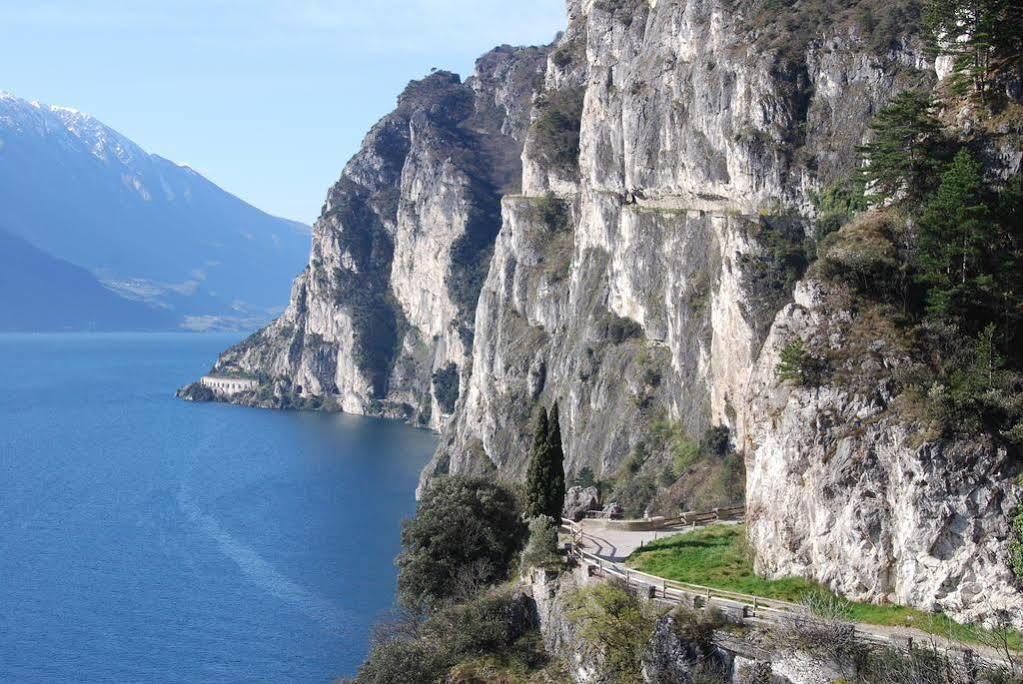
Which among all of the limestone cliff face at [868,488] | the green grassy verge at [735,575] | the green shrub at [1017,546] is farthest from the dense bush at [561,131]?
the green shrub at [1017,546]

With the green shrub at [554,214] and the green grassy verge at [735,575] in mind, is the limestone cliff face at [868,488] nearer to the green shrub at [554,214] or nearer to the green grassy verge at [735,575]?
the green grassy verge at [735,575]

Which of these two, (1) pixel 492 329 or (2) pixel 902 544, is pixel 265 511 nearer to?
(1) pixel 492 329

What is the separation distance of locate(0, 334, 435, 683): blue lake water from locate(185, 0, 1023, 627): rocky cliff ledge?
18377 millimetres

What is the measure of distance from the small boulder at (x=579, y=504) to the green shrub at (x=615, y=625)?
45.3ft

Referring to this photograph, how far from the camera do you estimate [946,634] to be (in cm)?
3155

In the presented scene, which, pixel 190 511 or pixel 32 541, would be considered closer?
pixel 32 541

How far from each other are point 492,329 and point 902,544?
350 feet

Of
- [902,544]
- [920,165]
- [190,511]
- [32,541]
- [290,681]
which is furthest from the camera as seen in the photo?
[190,511]

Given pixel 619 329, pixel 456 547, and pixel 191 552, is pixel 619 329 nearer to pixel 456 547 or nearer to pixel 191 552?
pixel 191 552

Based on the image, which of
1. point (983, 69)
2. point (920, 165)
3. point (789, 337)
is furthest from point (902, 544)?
point (983, 69)

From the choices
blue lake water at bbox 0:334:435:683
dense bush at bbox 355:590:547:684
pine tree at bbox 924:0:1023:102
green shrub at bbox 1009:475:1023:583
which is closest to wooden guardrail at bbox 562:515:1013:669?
green shrub at bbox 1009:475:1023:583

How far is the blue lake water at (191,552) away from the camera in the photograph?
73688 millimetres

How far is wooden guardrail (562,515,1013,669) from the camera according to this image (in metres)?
31.1

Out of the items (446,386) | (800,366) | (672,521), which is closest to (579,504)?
(672,521)
